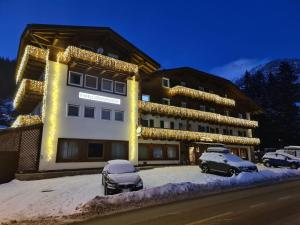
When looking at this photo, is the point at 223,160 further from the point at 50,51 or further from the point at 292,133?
the point at 292,133

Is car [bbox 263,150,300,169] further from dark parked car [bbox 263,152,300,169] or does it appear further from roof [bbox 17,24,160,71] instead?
roof [bbox 17,24,160,71]

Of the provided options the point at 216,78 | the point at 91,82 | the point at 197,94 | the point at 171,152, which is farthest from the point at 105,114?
the point at 216,78

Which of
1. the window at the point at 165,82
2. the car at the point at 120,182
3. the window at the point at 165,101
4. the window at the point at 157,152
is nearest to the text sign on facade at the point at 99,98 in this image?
the window at the point at 157,152

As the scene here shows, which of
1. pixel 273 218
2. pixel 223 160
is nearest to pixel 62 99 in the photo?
pixel 223 160

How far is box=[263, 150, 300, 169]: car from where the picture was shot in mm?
31389

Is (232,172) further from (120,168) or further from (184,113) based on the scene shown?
(184,113)

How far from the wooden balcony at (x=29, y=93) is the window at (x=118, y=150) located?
9018 millimetres

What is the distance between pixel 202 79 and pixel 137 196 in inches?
1268

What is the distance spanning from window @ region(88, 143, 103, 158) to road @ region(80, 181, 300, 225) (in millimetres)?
14546

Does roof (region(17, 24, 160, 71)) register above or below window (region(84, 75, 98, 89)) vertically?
above

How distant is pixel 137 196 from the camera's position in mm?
13008

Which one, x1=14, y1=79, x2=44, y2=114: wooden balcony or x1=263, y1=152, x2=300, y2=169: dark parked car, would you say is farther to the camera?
x1=263, y1=152, x2=300, y2=169: dark parked car

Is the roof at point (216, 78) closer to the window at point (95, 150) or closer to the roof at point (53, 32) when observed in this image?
the roof at point (53, 32)

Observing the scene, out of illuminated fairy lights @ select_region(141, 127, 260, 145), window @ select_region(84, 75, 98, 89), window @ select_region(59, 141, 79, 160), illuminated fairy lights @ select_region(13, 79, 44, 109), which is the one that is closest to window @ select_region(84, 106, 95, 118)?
window @ select_region(84, 75, 98, 89)
